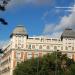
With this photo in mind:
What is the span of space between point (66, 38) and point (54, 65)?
5286 centimetres

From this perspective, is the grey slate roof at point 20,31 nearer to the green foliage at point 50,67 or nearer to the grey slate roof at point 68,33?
the grey slate roof at point 68,33

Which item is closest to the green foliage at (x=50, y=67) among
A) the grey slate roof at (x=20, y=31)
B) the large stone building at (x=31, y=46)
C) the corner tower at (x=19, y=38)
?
the large stone building at (x=31, y=46)

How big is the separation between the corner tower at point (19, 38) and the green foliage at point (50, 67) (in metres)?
39.3

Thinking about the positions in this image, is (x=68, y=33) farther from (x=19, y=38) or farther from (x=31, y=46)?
(x=19, y=38)

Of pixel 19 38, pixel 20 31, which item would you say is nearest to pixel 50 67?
pixel 19 38

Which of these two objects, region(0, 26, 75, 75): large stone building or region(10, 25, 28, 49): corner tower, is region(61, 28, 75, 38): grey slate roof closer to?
region(0, 26, 75, 75): large stone building

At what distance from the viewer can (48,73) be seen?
11231cm

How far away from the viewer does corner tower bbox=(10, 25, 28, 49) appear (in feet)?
524

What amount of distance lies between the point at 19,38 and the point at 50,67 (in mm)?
48438

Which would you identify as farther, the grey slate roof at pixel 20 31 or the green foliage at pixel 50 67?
the grey slate roof at pixel 20 31

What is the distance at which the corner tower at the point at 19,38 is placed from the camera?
160 meters

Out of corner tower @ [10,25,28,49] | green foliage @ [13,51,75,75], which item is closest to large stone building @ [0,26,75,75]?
corner tower @ [10,25,28,49]

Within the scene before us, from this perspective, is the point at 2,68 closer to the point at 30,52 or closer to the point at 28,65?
the point at 30,52

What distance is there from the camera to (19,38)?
530ft
